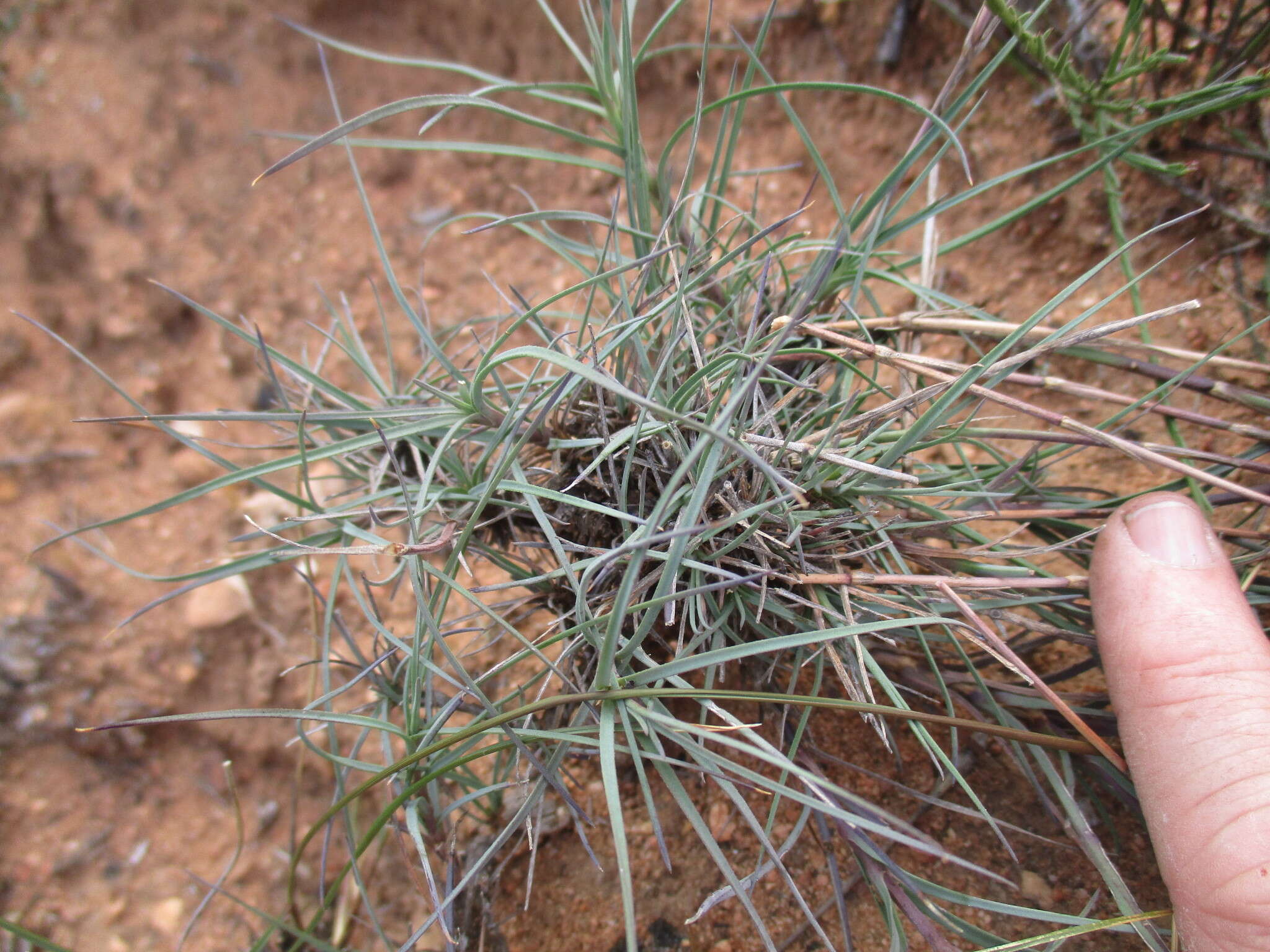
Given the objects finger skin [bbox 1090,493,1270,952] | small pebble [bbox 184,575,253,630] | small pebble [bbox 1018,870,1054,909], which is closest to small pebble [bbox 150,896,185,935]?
small pebble [bbox 184,575,253,630]

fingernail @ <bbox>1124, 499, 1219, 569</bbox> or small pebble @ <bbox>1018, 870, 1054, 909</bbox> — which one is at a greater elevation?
fingernail @ <bbox>1124, 499, 1219, 569</bbox>

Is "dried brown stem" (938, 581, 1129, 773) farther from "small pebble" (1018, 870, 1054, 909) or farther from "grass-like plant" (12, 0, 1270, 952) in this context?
"small pebble" (1018, 870, 1054, 909)

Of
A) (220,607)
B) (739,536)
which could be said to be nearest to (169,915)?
(220,607)

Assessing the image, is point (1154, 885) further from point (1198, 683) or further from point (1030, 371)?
point (1030, 371)

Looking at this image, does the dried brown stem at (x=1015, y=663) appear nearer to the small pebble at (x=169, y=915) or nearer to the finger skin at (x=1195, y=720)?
the finger skin at (x=1195, y=720)

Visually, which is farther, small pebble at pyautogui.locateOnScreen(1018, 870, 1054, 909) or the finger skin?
small pebble at pyautogui.locateOnScreen(1018, 870, 1054, 909)

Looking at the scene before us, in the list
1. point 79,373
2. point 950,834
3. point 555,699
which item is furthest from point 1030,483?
point 79,373

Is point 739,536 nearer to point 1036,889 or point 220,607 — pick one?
point 1036,889
